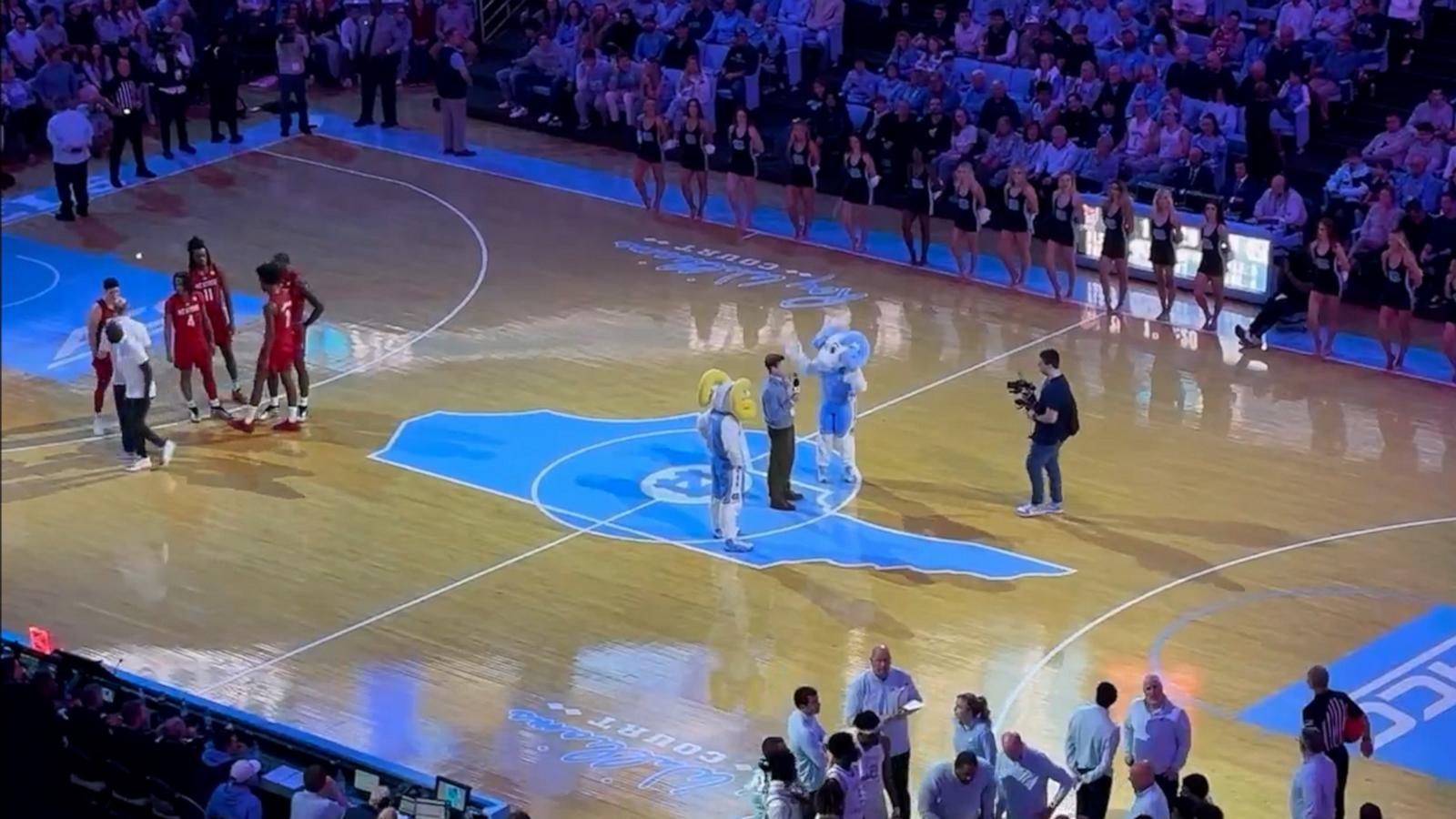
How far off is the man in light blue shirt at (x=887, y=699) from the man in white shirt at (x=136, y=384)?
8.61 m

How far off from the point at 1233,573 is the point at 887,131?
35.5ft

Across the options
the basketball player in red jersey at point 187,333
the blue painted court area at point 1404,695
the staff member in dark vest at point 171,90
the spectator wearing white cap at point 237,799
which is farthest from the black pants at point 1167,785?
the staff member in dark vest at point 171,90

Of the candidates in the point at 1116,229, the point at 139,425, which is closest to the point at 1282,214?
the point at 1116,229

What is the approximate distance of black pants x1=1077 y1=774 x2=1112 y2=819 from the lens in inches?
584

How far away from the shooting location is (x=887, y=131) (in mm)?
28984

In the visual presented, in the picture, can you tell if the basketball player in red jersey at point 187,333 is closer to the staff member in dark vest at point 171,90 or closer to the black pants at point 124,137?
the black pants at point 124,137

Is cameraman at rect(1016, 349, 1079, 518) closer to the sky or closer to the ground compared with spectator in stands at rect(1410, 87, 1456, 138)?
closer to the ground

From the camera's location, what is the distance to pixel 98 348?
21.8 m

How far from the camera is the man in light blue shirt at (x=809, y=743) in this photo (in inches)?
578

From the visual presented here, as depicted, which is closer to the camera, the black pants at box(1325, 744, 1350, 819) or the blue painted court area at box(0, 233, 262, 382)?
the black pants at box(1325, 744, 1350, 819)

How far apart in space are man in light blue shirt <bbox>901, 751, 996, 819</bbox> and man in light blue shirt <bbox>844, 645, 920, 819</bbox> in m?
1.06

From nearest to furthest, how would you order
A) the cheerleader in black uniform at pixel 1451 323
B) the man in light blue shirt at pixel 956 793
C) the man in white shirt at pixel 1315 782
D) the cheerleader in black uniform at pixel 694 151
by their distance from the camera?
the man in light blue shirt at pixel 956 793 → the man in white shirt at pixel 1315 782 → the cheerleader in black uniform at pixel 1451 323 → the cheerleader in black uniform at pixel 694 151

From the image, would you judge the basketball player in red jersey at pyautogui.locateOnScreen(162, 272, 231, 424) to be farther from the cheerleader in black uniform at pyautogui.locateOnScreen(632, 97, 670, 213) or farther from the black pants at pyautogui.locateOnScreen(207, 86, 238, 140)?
the black pants at pyautogui.locateOnScreen(207, 86, 238, 140)

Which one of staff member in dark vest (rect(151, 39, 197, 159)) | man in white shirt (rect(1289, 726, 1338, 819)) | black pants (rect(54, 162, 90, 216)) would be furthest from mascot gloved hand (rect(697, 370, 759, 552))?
staff member in dark vest (rect(151, 39, 197, 159))
